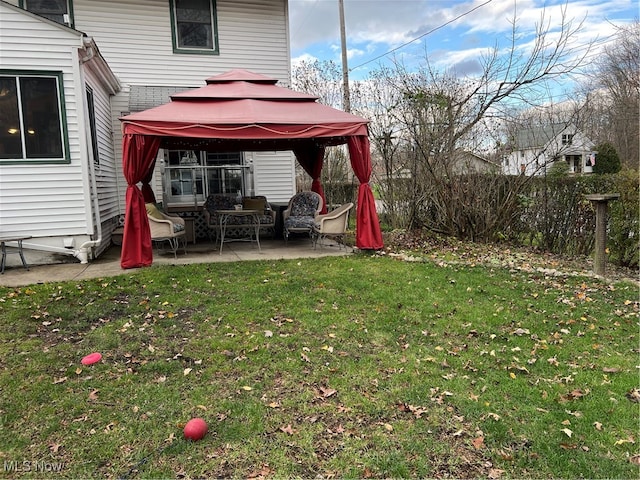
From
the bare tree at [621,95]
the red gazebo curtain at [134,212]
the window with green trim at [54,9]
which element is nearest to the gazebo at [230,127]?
the red gazebo curtain at [134,212]

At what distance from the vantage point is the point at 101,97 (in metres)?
9.23

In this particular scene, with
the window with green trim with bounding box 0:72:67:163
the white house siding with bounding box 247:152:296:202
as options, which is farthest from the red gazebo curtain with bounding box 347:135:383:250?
the window with green trim with bounding box 0:72:67:163

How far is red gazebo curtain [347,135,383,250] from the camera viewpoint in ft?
25.1

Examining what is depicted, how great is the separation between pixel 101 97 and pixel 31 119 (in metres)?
2.61

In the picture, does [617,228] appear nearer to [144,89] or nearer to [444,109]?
[444,109]

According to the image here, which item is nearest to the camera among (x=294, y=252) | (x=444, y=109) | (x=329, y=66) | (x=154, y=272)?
(x=154, y=272)

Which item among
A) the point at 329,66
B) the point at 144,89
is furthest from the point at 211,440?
the point at 329,66

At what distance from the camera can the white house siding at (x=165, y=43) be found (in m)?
Result: 10.1

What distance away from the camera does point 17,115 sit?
6.75 m

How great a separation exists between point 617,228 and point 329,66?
34.0ft

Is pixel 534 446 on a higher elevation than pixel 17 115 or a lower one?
lower

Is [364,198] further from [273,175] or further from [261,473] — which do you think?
[261,473]

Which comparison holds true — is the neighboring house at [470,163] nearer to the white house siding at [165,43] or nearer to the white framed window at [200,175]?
the white house siding at [165,43]

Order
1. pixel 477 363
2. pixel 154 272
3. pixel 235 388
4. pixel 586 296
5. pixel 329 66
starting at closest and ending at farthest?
pixel 235 388 < pixel 477 363 < pixel 586 296 < pixel 154 272 < pixel 329 66
